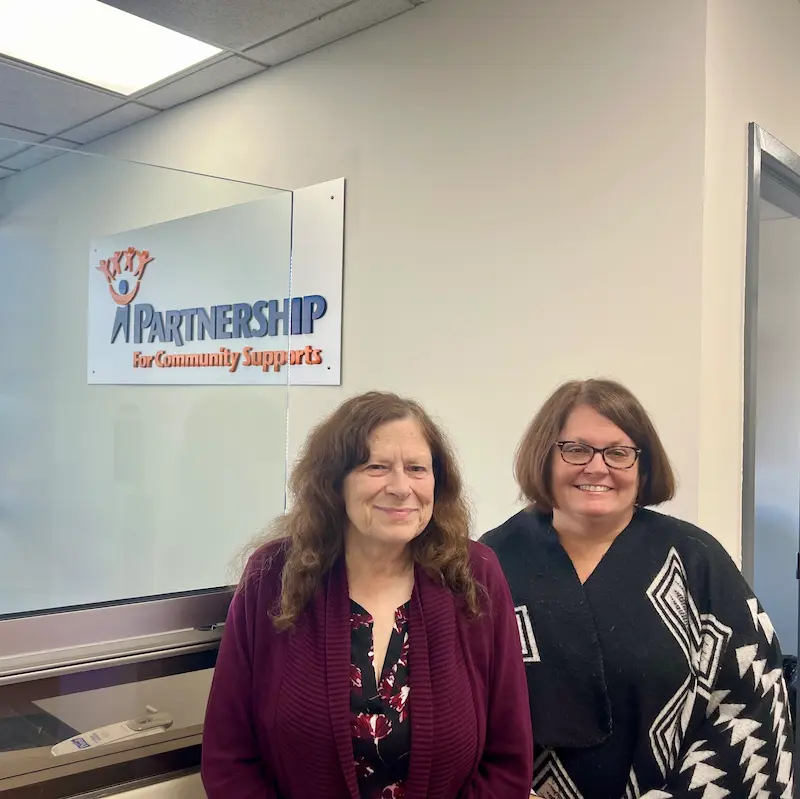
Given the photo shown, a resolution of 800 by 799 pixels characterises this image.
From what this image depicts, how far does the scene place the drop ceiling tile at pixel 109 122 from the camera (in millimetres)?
3121

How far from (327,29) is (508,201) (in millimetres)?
890

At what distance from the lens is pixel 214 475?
1.85 m

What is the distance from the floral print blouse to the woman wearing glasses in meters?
0.31

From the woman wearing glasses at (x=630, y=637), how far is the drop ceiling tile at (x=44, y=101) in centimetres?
237

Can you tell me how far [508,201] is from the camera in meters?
2.15

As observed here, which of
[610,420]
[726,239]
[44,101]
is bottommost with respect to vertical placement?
[610,420]

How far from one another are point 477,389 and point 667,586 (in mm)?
971

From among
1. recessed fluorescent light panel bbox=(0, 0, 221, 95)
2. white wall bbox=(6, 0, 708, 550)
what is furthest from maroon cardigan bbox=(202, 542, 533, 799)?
recessed fluorescent light panel bbox=(0, 0, 221, 95)

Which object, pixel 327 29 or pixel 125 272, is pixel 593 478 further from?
pixel 327 29

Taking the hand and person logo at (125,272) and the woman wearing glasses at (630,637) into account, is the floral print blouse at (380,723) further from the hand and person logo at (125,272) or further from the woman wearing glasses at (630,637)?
the hand and person logo at (125,272)

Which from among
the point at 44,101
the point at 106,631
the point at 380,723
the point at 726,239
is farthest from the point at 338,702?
the point at 44,101

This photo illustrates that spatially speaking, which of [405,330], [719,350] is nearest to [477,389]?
[405,330]

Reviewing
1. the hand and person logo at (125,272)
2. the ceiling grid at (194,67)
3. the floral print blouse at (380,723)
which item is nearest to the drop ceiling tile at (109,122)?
the ceiling grid at (194,67)

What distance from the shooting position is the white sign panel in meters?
1.82
